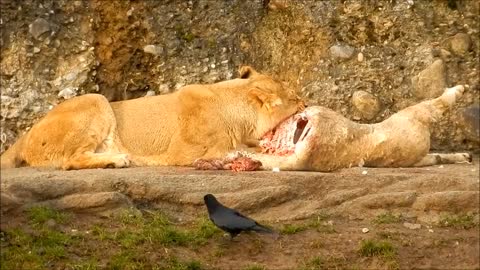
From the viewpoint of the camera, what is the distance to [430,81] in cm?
1251

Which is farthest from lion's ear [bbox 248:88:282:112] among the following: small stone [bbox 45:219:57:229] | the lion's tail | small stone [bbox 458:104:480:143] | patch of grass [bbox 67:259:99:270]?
patch of grass [bbox 67:259:99:270]

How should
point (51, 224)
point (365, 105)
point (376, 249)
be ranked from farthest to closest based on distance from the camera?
point (365, 105) → point (51, 224) → point (376, 249)

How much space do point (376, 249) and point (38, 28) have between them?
5277 millimetres

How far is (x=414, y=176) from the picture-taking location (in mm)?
9414

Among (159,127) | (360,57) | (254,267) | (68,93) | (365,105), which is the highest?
(360,57)

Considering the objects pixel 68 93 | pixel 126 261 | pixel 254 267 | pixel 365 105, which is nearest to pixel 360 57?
pixel 365 105

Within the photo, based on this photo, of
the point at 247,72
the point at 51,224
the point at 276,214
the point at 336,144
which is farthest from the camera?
the point at 247,72

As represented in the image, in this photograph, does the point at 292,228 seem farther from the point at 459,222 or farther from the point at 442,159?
the point at 442,159

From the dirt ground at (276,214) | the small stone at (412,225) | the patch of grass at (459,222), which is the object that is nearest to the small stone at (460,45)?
the dirt ground at (276,214)

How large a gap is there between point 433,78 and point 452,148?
81cm

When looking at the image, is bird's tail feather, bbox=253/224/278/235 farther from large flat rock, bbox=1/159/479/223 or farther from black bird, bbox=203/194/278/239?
large flat rock, bbox=1/159/479/223

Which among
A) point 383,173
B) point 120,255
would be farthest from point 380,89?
point 120,255

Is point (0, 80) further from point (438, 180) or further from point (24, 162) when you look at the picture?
point (438, 180)

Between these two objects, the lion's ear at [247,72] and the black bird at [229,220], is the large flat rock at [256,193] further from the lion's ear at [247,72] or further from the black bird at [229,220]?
the lion's ear at [247,72]
